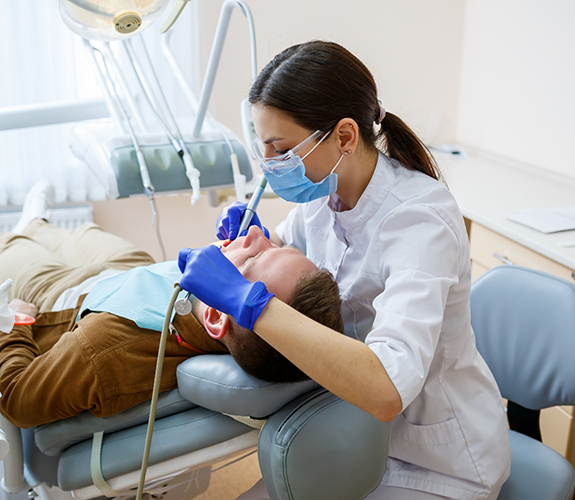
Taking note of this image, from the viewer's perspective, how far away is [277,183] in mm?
1123

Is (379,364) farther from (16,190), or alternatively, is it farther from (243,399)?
(16,190)

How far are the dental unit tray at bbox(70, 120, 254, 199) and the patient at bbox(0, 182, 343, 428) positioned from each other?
0.23m

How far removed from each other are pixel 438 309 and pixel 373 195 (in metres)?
0.30

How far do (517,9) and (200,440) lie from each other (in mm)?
2568

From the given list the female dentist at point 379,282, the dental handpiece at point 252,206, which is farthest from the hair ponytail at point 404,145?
the dental handpiece at point 252,206

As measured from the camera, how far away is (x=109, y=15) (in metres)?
1.16

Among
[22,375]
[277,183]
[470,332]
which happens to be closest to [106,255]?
[22,375]

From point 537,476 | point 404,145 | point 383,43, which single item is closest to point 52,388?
point 404,145

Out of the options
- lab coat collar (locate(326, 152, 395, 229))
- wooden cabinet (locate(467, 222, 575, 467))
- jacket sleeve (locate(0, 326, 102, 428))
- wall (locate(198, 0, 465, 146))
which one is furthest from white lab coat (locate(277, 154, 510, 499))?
wall (locate(198, 0, 465, 146))

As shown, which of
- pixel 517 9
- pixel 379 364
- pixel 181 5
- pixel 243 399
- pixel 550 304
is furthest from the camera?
pixel 517 9

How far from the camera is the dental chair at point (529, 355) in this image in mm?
1233

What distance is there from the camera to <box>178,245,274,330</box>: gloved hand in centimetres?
88

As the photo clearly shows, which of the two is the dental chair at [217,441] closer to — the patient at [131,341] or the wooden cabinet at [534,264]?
the patient at [131,341]

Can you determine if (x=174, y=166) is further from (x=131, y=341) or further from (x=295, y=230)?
(x=131, y=341)
